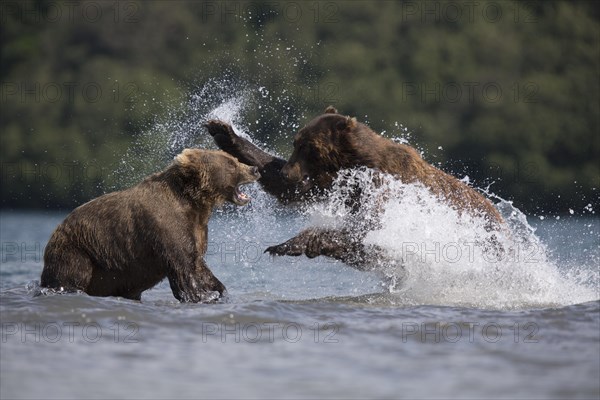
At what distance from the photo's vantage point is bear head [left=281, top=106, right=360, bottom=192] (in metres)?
8.90

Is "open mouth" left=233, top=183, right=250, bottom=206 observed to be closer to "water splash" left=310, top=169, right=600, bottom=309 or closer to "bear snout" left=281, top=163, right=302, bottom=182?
"bear snout" left=281, top=163, right=302, bottom=182

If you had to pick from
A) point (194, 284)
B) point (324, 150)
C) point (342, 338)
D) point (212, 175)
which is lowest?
point (342, 338)

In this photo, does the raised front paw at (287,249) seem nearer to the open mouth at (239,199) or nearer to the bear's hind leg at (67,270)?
the open mouth at (239,199)

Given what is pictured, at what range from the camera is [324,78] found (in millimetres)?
39844

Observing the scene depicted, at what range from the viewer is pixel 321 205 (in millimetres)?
8945

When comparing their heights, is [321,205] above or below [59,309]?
above

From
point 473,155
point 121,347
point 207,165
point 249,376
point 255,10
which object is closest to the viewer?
point 249,376

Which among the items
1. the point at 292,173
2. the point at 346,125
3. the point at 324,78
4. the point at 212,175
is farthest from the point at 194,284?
the point at 324,78

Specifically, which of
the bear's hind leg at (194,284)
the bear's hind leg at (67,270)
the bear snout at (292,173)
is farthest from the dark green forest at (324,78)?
the bear's hind leg at (67,270)

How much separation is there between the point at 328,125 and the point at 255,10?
113 ft

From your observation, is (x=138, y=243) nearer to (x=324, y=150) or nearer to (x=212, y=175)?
(x=212, y=175)

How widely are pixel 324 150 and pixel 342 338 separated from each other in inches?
95.4

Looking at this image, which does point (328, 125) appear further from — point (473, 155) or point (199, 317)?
point (473, 155)

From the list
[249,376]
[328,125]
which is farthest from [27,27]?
[249,376]
